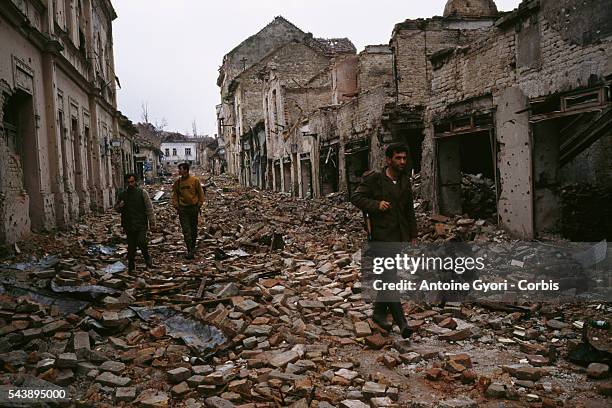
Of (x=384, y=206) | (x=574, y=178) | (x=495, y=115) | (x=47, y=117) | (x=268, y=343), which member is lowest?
(x=268, y=343)

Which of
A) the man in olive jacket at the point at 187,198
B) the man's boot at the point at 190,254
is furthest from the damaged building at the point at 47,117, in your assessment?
Result: the man's boot at the point at 190,254

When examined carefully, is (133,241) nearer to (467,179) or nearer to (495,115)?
(495,115)

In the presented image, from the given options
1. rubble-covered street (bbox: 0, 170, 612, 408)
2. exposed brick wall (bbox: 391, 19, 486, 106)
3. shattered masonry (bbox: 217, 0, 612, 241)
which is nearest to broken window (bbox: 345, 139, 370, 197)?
shattered masonry (bbox: 217, 0, 612, 241)

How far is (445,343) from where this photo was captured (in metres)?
5.12

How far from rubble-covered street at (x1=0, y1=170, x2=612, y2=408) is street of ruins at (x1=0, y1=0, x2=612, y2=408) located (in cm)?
3

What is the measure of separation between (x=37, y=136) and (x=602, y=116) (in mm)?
12092

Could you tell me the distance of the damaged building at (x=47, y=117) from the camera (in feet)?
31.5

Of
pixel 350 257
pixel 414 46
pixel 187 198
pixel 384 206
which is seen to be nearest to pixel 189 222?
pixel 187 198

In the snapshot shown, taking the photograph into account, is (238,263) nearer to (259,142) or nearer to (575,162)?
(575,162)

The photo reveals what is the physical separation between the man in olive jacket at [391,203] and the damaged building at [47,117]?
24.1 ft

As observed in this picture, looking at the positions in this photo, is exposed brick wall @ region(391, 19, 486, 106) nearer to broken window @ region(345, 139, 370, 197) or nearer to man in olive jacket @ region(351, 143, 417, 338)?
broken window @ region(345, 139, 370, 197)

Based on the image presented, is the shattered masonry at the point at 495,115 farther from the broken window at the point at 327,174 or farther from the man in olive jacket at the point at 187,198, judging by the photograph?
the man in olive jacket at the point at 187,198

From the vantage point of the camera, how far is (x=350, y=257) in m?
Answer: 9.31

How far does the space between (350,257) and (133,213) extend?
4.27m
